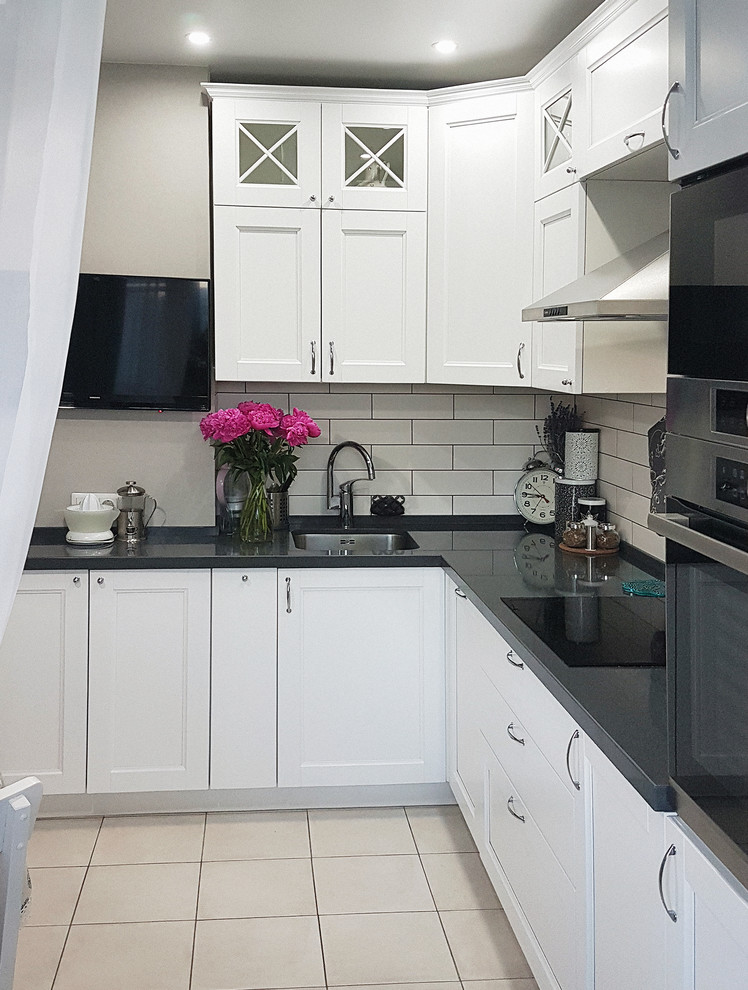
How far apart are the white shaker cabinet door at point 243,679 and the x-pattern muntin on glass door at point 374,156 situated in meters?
1.48

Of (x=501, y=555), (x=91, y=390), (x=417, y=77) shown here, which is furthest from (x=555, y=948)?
(x=417, y=77)

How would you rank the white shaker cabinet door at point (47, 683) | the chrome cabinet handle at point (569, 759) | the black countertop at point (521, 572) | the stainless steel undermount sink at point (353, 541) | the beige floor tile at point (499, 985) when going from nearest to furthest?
the black countertop at point (521, 572), the chrome cabinet handle at point (569, 759), the beige floor tile at point (499, 985), the white shaker cabinet door at point (47, 683), the stainless steel undermount sink at point (353, 541)

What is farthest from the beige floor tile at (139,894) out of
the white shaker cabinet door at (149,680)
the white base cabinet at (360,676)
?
the white base cabinet at (360,676)

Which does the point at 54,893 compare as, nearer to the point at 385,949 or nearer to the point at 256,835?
the point at 256,835

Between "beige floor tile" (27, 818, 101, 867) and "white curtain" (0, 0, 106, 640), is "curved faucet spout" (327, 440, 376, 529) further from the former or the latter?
"white curtain" (0, 0, 106, 640)

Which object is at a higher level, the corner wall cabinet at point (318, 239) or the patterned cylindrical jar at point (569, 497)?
the corner wall cabinet at point (318, 239)

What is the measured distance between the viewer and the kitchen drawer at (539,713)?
6.50 ft

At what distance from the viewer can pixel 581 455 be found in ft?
12.2

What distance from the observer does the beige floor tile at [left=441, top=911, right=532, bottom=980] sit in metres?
2.54

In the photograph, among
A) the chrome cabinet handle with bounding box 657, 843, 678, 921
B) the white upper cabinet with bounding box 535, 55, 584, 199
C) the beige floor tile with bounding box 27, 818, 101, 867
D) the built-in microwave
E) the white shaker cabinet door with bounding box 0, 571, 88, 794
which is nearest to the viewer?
the built-in microwave

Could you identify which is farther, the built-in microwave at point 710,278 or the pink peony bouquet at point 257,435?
the pink peony bouquet at point 257,435

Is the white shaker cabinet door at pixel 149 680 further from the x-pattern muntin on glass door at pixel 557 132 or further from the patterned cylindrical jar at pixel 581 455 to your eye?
the x-pattern muntin on glass door at pixel 557 132

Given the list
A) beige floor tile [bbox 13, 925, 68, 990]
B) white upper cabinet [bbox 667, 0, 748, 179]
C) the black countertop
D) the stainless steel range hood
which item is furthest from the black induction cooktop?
beige floor tile [bbox 13, 925, 68, 990]

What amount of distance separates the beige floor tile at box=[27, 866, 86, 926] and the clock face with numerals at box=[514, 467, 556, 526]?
2.07 metres
